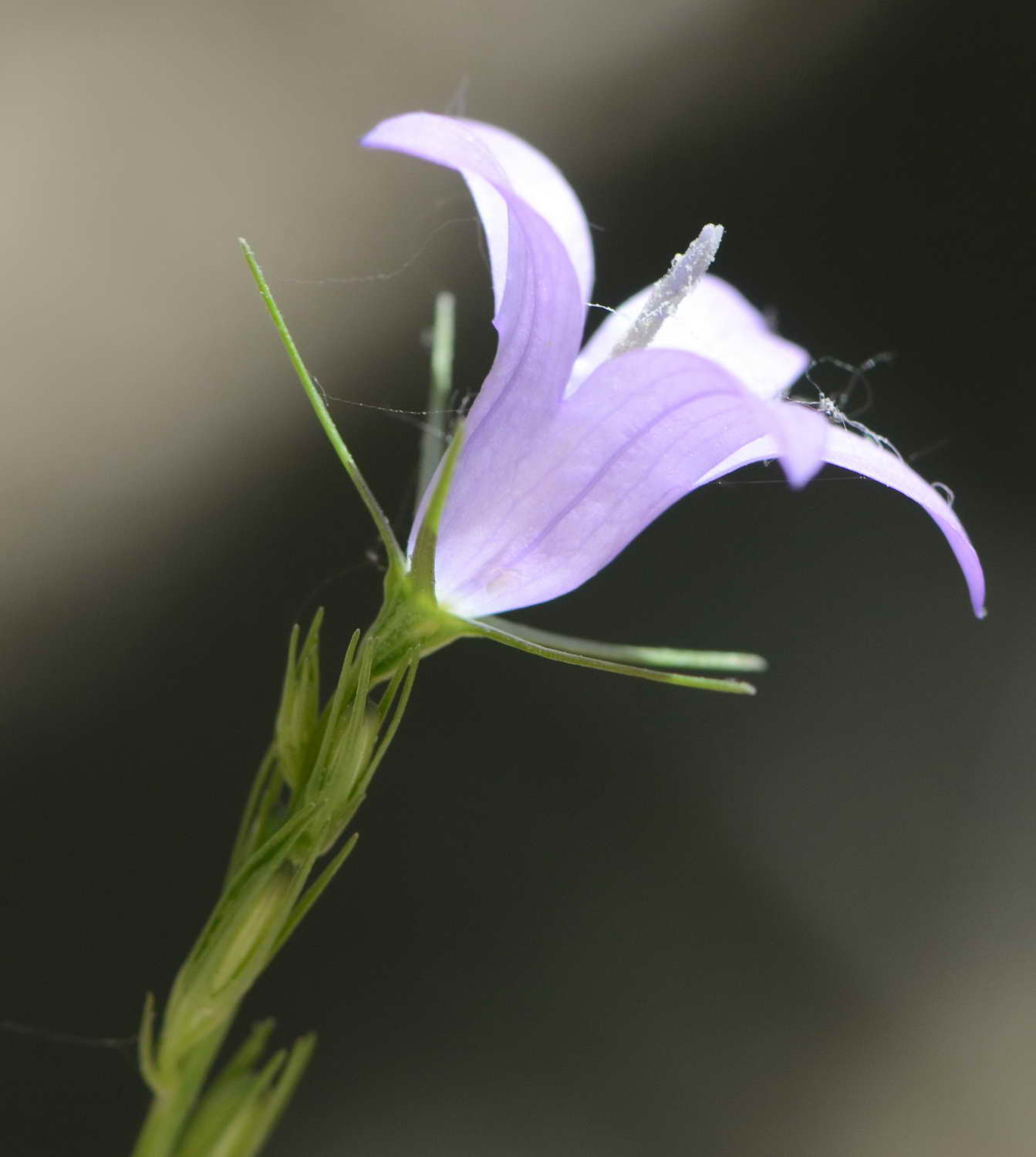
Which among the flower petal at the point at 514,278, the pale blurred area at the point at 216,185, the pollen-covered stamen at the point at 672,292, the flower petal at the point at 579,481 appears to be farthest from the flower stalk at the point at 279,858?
the pale blurred area at the point at 216,185

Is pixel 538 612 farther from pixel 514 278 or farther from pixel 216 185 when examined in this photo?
pixel 514 278

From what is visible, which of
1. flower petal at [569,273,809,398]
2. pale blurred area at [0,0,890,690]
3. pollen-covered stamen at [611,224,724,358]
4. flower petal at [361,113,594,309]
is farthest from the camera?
pale blurred area at [0,0,890,690]

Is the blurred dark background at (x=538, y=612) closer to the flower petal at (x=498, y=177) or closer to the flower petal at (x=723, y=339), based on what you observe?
the flower petal at (x=723, y=339)

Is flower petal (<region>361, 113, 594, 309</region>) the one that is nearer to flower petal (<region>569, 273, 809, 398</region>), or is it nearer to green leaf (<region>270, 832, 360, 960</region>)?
flower petal (<region>569, 273, 809, 398</region>)

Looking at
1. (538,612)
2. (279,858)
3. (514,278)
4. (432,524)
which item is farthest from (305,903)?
(538,612)

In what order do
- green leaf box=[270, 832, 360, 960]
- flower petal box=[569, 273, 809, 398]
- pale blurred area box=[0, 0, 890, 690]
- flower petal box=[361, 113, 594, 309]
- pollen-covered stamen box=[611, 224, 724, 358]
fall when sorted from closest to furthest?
flower petal box=[361, 113, 594, 309]
green leaf box=[270, 832, 360, 960]
pollen-covered stamen box=[611, 224, 724, 358]
flower petal box=[569, 273, 809, 398]
pale blurred area box=[0, 0, 890, 690]

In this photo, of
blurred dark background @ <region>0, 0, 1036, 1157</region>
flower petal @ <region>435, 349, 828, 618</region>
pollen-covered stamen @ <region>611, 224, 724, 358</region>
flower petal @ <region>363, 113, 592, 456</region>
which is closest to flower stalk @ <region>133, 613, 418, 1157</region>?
Answer: flower petal @ <region>435, 349, 828, 618</region>
